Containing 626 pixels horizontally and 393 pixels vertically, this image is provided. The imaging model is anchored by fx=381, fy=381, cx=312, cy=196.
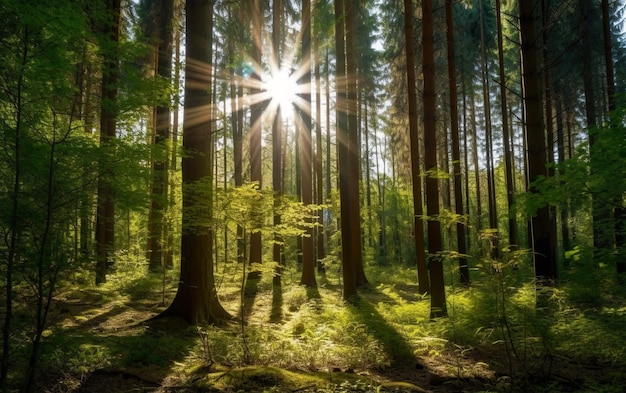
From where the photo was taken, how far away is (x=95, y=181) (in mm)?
4828

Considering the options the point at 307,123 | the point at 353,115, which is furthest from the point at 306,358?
the point at 307,123

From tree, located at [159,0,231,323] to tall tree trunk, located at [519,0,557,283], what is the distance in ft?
21.6

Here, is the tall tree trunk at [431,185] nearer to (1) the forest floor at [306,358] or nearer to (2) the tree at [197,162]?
(1) the forest floor at [306,358]

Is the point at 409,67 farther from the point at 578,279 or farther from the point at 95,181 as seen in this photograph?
the point at 95,181

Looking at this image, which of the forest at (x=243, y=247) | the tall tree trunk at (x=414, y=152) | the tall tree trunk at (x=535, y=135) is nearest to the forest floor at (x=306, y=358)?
the forest at (x=243, y=247)

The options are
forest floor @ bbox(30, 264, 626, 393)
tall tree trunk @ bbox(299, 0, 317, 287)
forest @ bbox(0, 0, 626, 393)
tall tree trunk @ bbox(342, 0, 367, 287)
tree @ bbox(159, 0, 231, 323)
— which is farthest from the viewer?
tall tree trunk @ bbox(299, 0, 317, 287)

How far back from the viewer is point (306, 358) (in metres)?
5.88

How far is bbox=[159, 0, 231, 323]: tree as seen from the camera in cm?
791

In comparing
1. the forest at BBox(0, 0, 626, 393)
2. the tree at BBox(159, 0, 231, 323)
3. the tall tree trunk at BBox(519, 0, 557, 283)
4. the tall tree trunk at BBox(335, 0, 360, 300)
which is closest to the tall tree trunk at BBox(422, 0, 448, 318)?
the forest at BBox(0, 0, 626, 393)

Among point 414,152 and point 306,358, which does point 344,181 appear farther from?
point 306,358

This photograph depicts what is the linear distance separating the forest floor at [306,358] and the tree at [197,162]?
0.51m

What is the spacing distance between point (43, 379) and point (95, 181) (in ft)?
7.78

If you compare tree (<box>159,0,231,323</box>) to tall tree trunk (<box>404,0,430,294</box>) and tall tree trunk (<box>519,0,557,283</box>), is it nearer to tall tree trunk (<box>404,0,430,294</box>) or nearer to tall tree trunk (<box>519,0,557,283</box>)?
tall tree trunk (<box>404,0,430,294</box>)

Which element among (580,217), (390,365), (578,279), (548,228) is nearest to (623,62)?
(580,217)
